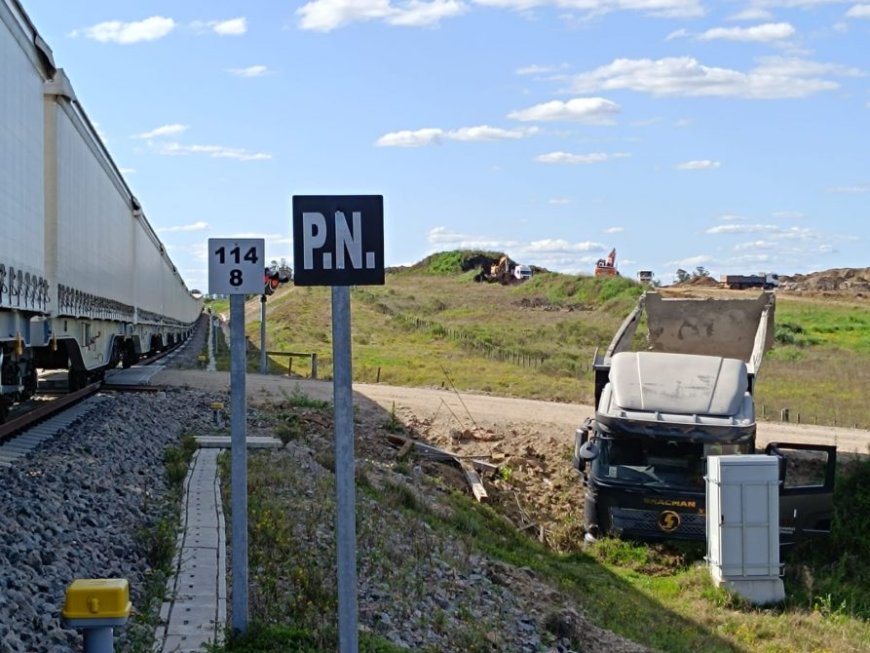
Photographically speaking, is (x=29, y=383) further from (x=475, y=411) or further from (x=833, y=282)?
(x=833, y=282)

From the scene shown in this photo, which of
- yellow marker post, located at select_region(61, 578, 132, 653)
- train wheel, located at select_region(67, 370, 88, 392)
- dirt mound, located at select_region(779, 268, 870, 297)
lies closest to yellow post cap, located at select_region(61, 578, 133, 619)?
yellow marker post, located at select_region(61, 578, 132, 653)

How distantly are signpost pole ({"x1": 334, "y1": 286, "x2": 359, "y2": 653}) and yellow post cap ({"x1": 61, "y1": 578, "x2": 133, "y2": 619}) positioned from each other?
3.70ft

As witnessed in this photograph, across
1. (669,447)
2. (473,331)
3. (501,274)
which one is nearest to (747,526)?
(669,447)

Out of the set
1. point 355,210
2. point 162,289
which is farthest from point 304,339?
point 355,210

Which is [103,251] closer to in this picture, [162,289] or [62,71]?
[62,71]

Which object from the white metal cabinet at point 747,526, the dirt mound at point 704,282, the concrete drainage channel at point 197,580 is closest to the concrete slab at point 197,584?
the concrete drainage channel at point 197,580

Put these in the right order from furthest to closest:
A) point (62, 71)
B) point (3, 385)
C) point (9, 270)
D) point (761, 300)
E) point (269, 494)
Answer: point (761, 300) < point (62, 71) < point (3, 385) < point (9, 270) < point (269, 494)

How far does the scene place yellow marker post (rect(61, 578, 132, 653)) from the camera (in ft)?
16.4

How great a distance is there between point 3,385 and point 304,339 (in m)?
42.9

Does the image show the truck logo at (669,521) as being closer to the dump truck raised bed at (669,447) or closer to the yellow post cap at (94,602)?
the dump truck raised bed at (669,447)

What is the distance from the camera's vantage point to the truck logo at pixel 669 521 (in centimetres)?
1574

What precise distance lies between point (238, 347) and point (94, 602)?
2.65 m

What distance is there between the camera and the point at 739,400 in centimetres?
1628

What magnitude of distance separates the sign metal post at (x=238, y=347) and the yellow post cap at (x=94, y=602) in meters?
2.17
